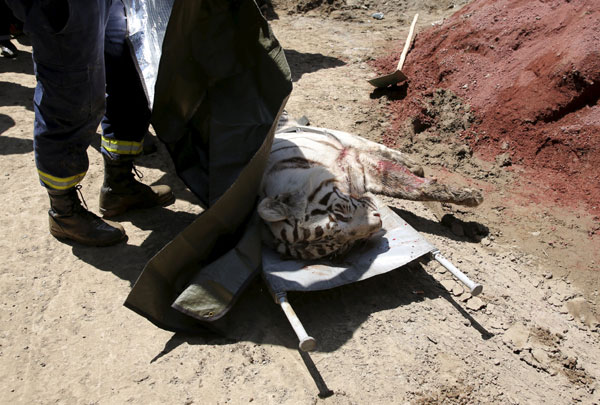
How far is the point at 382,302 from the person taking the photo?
2.73 metres

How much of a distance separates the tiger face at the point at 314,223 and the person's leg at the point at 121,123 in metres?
1.06

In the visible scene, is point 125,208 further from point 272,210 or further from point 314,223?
point 314,223

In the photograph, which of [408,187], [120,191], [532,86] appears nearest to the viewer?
[120,191]

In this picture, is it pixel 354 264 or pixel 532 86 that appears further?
pixel 532 86

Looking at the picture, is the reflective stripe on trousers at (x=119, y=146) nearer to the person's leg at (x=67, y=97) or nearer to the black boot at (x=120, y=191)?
the black boot at (x=120, y=191)

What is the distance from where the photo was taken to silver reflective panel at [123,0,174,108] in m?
2.91

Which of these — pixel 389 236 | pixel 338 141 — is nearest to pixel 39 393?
pixel 389 236

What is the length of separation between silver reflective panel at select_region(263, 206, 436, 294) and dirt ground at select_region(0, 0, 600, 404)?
0.15 m

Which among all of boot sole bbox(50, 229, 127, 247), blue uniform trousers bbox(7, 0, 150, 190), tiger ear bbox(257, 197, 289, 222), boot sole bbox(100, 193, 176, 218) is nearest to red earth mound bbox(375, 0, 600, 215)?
tiger ear bbox(257, 197, 289, 222)

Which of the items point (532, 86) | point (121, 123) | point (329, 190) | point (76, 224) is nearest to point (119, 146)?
point (121, 123)

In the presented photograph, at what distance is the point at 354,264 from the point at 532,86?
265 centimetres

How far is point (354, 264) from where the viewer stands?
281 cm

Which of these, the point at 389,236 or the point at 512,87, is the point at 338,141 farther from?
the point at 512,87

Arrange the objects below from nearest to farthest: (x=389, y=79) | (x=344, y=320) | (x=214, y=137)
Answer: (x=344, y=320) < (x=214, y=137) < (x=389, y=79)
